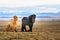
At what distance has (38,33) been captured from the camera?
70.7 inches

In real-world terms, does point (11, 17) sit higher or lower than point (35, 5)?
lower

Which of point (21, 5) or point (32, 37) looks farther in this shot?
point (21, 5)

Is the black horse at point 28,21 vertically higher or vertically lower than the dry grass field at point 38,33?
higher

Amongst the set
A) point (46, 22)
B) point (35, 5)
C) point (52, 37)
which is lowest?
point (52, 37)

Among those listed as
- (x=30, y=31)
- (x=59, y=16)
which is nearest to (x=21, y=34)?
(x=30, y=31)

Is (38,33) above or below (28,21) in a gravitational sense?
below

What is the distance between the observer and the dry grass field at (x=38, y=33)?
5.73ft

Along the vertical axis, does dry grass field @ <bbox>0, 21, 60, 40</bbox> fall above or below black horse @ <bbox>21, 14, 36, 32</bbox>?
below

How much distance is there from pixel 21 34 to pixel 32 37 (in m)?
0.12

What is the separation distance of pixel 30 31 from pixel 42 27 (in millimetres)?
136

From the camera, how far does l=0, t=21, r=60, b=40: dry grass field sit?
1.75 meters

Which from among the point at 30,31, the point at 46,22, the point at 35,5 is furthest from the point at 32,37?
the point at 35,5

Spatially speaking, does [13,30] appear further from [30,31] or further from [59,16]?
[59,16]

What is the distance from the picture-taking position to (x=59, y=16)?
1.81 meters
